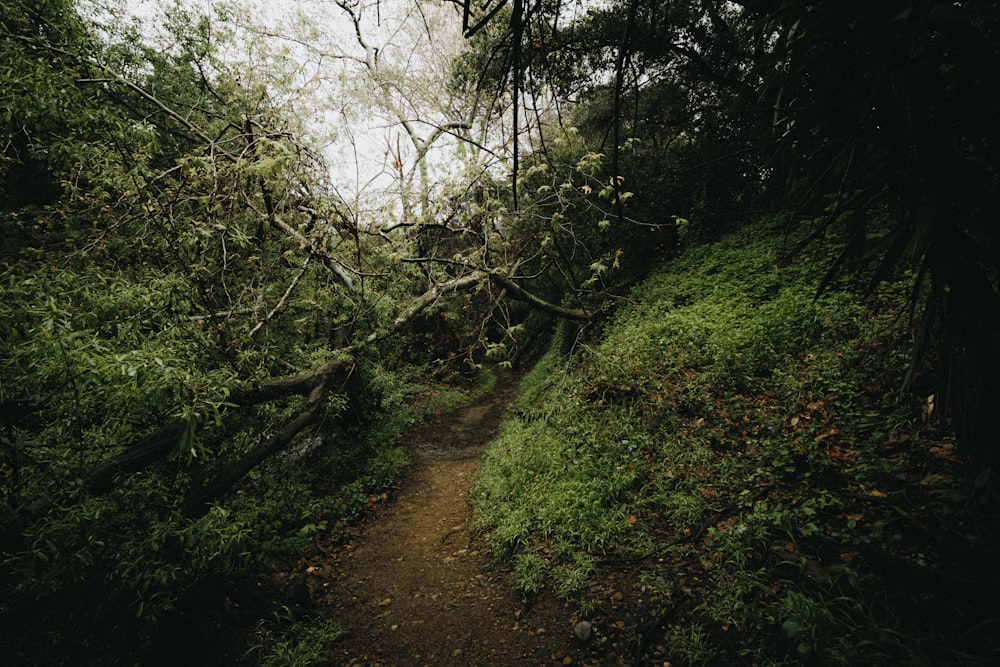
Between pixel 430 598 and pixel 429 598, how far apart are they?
0.04ft

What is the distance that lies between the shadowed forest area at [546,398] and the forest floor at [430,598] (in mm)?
37

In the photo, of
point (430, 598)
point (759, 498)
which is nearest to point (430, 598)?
point (430, 598)

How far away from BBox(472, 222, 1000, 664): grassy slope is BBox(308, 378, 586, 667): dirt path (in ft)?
0.96

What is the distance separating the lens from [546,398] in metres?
8.24

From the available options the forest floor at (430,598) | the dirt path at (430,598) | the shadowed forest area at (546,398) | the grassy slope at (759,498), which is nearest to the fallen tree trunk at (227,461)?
→ the shadowed forest area at (546,398)

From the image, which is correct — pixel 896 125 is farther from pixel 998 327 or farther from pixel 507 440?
pixel 507 440

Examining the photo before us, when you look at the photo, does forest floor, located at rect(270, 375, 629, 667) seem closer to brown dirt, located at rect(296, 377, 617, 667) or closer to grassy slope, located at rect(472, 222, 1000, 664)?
brown dirt, located at rect(296, 377, 617, 667)

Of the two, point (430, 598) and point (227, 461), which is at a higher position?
point (227, 461)

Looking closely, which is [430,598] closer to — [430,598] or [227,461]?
[430,598]

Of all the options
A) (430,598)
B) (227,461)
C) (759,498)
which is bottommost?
(430,598)

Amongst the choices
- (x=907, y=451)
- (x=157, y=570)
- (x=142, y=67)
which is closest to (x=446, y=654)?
(x=157, y=570)

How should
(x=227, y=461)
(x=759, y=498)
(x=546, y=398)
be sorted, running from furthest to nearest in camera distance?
(x=546, y=398)
(x=227, y=461)
(x=759, y=498)

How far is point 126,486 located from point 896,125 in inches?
208

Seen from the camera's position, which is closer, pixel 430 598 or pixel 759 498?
pixel 759 498
